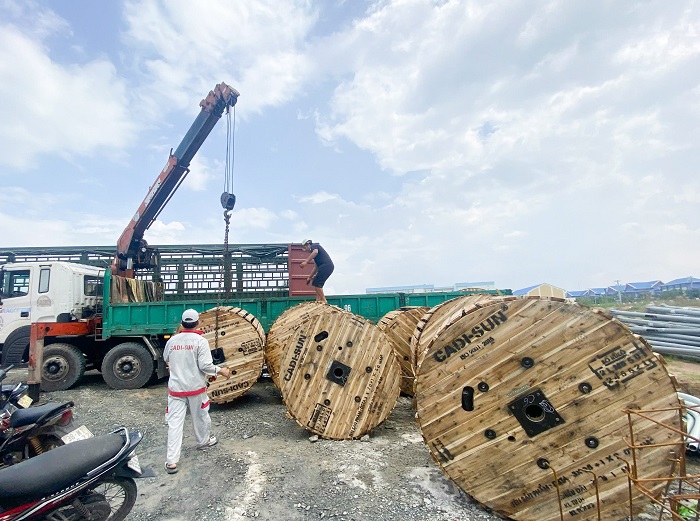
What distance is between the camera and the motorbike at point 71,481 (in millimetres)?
2371

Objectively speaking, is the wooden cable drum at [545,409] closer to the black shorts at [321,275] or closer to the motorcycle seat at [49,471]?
the motorcycle seat at [49,471]

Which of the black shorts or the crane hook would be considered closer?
the crane hook

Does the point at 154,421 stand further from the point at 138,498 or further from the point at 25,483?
the point at 25,483

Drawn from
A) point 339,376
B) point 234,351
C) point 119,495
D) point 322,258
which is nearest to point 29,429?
point 119,495

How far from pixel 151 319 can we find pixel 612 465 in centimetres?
803

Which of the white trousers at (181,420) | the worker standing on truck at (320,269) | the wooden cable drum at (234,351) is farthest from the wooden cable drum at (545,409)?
the worker standing on truck at (320,269)

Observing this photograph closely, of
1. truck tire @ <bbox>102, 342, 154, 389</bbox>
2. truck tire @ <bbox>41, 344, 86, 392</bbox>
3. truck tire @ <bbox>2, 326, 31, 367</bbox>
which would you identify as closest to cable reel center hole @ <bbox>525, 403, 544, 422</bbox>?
truck tire @ <bbox>102, 342, 154, 389</bbox>

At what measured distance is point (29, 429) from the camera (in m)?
3.56

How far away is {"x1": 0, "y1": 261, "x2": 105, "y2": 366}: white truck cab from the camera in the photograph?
755cm

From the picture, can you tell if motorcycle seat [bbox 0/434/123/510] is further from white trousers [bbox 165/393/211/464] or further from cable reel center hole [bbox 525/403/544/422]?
cable reel center hole [bbox 525/403/544/422]

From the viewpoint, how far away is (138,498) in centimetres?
339

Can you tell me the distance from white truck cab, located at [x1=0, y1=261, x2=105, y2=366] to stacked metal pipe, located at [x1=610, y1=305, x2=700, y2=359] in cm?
1213

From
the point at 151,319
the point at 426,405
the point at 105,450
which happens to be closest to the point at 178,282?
the point at 151,319

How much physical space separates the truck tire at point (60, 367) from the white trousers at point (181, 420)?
16.0 ft
